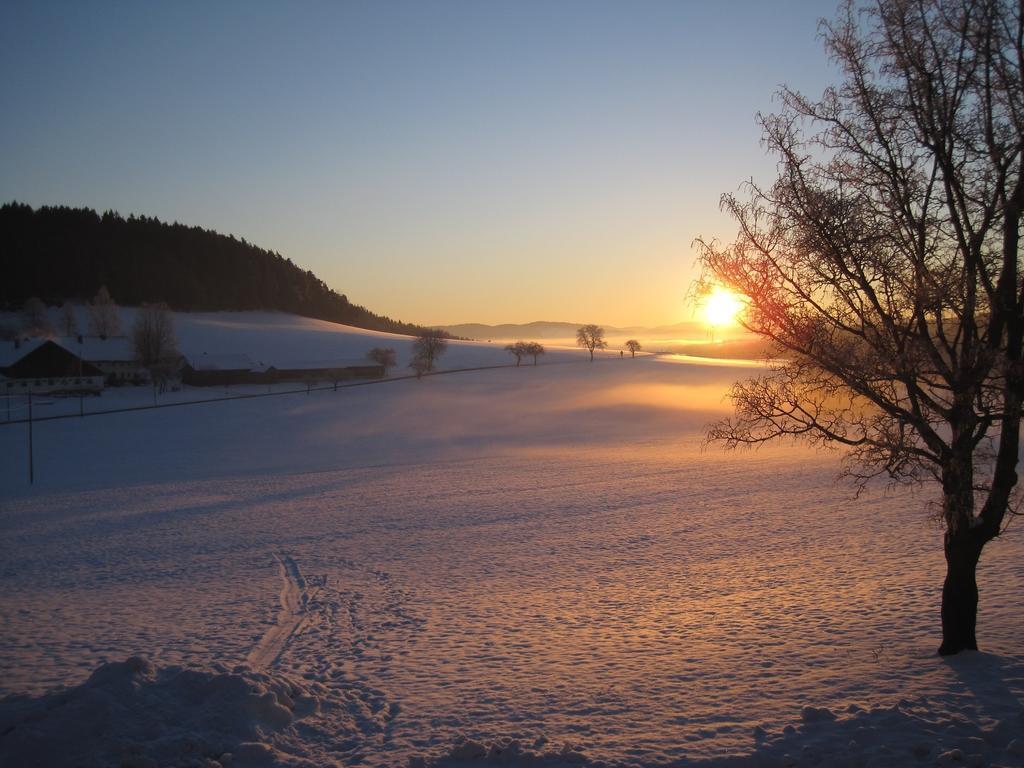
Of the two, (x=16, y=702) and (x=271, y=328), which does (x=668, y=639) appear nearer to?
(x=16, y=702)

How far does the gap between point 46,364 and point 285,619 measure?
83.3 meters

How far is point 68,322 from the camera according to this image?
120 metres

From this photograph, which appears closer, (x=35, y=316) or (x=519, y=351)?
(x=519, y=351)

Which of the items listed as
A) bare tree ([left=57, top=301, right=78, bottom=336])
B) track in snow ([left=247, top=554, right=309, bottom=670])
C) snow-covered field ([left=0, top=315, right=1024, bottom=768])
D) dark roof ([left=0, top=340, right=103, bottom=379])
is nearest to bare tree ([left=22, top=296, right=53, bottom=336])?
bare tree ([left=57, top=301, right=78, bottom=336])

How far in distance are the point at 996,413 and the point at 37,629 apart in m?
16.8

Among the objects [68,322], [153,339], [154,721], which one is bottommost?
[154,721]

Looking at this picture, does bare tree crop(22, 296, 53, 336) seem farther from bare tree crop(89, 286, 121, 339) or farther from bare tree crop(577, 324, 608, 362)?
bare tree crop(577, 324, 608, 362)

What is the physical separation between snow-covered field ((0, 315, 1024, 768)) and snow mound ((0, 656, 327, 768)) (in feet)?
0.10

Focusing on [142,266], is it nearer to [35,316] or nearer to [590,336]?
[35,316]

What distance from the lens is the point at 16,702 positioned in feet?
23.7

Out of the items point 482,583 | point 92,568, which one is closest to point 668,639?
point 482,583

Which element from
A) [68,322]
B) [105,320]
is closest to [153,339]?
[105,320]

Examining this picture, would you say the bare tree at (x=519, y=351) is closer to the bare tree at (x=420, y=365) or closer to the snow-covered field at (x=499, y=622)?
the bare tree at (x=420, y=365)

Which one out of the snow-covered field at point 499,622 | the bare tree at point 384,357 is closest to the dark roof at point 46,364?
the bare tree at point 384,357
